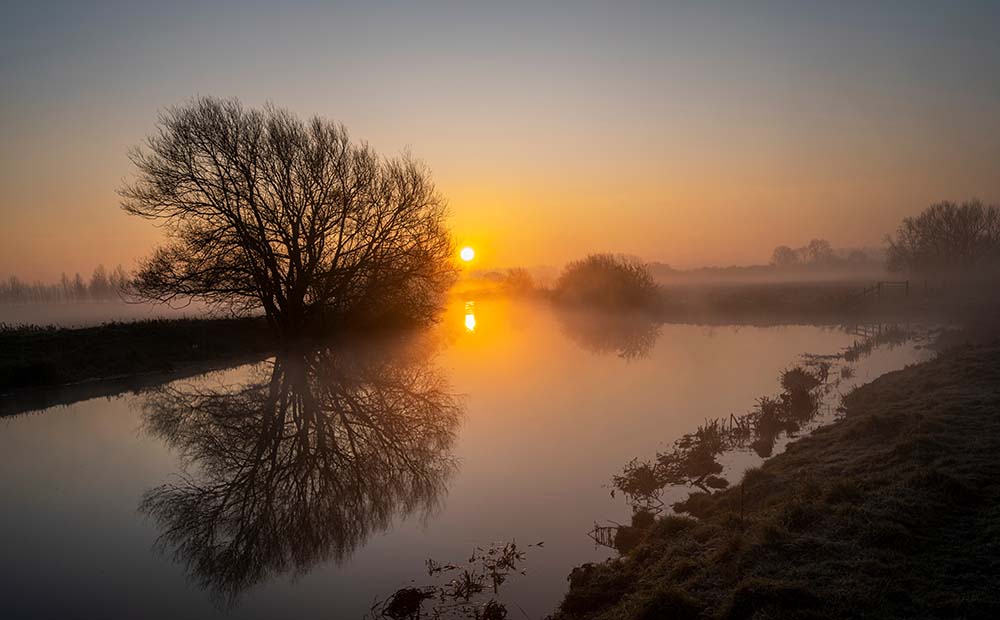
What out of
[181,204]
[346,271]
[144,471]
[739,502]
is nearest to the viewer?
[739,502]

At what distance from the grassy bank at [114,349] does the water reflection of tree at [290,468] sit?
4171 millimetres

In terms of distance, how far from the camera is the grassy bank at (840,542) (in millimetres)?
4270

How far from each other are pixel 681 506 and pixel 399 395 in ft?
31.7

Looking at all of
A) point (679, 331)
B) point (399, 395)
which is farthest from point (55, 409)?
point (679, 331)

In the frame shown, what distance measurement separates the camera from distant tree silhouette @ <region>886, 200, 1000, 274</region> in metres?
55.1

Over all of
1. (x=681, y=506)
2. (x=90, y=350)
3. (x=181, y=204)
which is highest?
(x=181, y=204)

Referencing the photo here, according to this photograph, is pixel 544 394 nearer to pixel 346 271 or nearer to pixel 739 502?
pixel 739 502

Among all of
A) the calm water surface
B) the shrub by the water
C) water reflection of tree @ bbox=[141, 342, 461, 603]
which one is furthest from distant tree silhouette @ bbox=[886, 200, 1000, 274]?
water reflection of tree @ bbox=[141, 342, 461, 603]

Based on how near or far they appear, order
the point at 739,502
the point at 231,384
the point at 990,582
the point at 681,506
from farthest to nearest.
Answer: the point at 231,384, the point at 681,506, the point at 739,502, the point at 990,582

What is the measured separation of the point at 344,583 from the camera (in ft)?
19.6

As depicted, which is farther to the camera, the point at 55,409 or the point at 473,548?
the point at 55,409

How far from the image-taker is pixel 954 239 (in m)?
55.6

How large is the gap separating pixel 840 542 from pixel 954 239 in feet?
221

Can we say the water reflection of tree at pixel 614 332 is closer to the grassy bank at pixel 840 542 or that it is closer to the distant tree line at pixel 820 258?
the grassy bank at pixel 840 542
